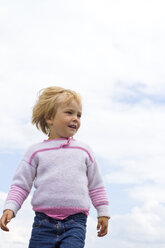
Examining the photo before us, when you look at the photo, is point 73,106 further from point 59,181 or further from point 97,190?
point 97,190

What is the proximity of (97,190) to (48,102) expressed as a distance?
1394 millimetres

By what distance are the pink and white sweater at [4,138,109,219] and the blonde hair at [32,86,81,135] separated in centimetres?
35

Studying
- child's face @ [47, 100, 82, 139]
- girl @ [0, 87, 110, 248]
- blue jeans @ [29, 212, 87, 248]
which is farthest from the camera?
child's face @ [47, 100, 82, 139]

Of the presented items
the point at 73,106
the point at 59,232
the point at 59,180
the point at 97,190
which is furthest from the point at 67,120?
the point at 59,232

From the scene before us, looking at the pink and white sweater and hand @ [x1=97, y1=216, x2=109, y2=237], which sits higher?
the pink and white sweater

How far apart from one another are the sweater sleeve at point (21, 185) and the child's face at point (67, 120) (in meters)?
0.59

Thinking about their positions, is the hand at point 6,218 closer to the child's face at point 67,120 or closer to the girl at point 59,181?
the girl at point 59,181

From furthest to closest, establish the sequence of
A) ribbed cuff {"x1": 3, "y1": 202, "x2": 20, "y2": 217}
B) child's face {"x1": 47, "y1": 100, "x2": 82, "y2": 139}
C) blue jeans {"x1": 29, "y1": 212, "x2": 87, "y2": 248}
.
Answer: child's face {"x1": 47, "y1": 100, "x2": 82, "y2": 139}, ribbed cuff {"x1": 3, "y1": 202, "x2": 20, "y2": 217}, blue jeans {"x1": 29, "y1": 212, "x2": 87, "y2": 248}

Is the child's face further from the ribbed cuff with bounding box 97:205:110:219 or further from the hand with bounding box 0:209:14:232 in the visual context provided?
the hand with bounding box 0:209:14:232

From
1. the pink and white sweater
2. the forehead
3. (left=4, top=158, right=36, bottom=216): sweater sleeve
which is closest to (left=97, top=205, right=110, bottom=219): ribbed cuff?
the pink and white sweater

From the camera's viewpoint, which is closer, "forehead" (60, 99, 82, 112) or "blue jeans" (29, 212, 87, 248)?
"blue jeans" (29, 212, 87, 248)

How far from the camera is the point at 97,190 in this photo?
5.93 meters

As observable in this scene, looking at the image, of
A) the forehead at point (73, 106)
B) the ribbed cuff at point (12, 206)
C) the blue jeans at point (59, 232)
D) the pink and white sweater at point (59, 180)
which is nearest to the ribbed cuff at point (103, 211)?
the pink and white sweater at point (59, 180)

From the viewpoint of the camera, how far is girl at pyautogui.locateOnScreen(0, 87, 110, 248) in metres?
5.51
